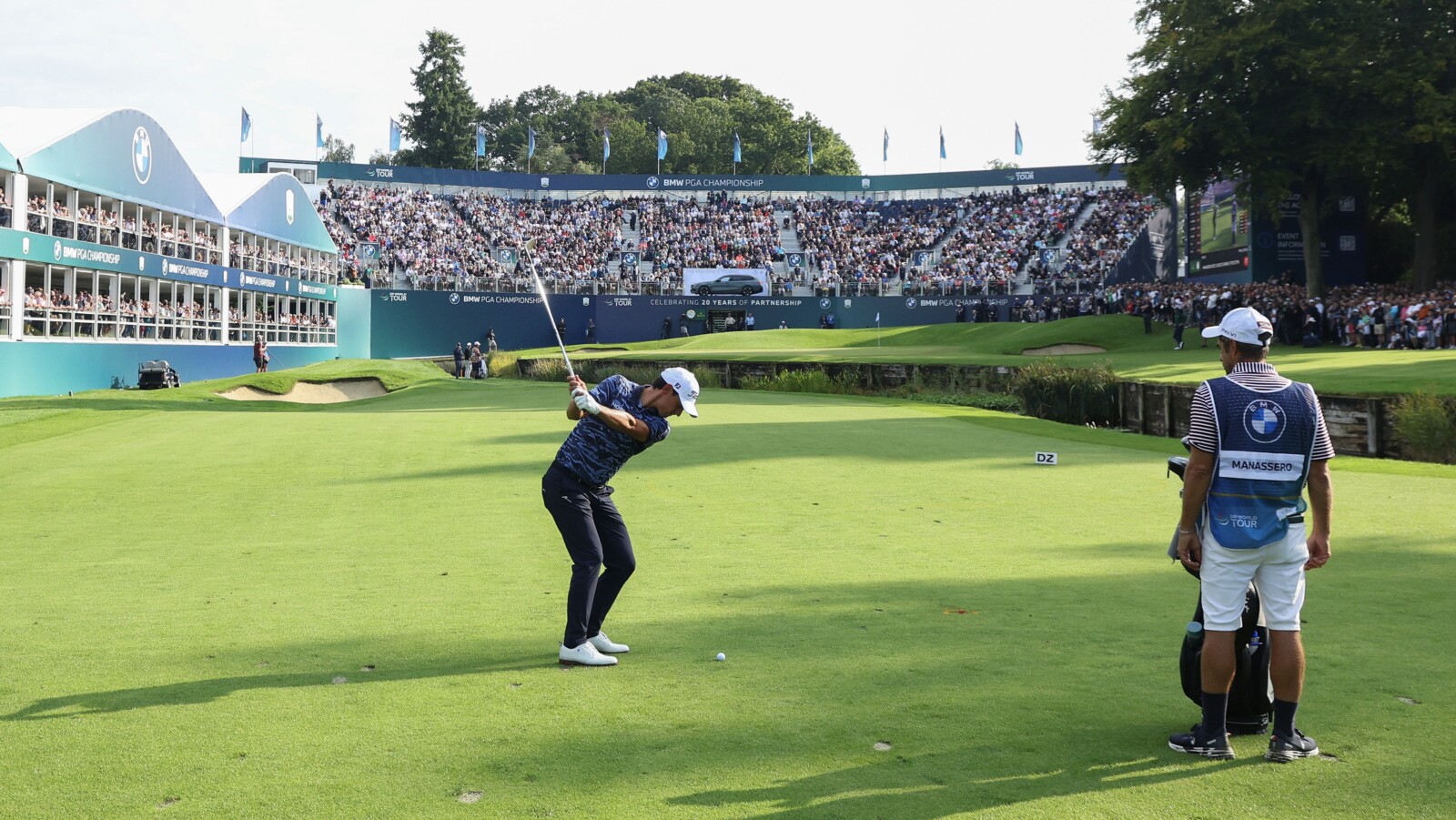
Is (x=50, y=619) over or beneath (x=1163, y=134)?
beneath

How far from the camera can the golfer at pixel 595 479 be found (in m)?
7.09

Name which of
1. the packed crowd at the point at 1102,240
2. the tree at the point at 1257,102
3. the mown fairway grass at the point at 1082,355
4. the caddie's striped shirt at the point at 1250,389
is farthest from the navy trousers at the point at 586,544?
the packed crowd at the point at 1102,240

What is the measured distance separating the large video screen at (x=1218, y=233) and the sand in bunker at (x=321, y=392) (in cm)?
3665

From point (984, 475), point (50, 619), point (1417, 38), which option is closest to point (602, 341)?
point (1417, 38)

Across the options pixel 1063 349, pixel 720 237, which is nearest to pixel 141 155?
pixel 1063 349

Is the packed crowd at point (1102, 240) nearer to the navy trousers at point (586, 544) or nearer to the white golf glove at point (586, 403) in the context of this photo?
the navy trousers at point (586, 544)

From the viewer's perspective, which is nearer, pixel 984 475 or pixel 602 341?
pixel 984 475

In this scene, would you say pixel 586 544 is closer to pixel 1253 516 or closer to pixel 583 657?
pixel 583 657

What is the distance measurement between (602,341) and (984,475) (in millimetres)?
54639

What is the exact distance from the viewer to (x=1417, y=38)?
41.1 metres

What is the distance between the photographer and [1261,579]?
18.0ft

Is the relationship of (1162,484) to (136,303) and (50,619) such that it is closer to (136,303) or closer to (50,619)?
(50,619)

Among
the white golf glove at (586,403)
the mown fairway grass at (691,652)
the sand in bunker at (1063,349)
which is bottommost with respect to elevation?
the mown fairway grass at (691,652)

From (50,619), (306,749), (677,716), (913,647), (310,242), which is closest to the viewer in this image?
(306,749)
